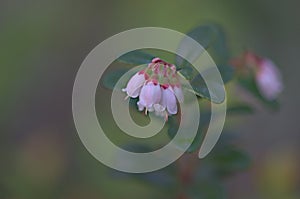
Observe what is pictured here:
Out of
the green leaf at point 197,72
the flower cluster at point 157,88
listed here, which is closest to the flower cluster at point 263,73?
the green leaf at point 197,72

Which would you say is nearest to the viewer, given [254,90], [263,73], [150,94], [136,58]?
[150,94]

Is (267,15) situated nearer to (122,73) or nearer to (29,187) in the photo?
(29,187)

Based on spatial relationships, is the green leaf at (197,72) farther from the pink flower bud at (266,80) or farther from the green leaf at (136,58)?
the pink flower bud at (266,80)

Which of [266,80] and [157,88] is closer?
[157,88]

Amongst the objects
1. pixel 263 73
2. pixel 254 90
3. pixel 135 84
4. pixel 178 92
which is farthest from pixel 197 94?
pixel 263 73

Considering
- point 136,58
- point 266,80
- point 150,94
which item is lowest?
point 150,94

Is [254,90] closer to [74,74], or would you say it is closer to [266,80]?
[266,80]

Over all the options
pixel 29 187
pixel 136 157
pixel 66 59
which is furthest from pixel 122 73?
pixel 66 59
